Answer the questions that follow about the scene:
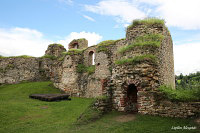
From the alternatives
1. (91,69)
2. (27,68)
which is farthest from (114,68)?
(27,68)

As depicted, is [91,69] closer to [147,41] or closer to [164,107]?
[147,41]

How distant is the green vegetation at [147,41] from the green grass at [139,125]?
413cm

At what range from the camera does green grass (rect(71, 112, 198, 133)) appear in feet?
19.7

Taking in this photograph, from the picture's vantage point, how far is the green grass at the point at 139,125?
6004 millimetres

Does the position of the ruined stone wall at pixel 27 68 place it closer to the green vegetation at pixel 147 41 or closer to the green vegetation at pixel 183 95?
the green vegetation at pixel 147 41

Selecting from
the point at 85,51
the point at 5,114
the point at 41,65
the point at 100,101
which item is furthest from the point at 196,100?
→ the point at 41,65

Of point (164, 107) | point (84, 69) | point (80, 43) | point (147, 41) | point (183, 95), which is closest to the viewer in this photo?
point (183, 95)

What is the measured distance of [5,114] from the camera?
9.02 metres

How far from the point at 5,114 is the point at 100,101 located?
5657 mm

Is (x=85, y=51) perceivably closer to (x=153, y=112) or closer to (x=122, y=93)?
(x=122, y=93)

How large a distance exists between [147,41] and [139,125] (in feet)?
17.1

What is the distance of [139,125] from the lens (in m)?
6.62

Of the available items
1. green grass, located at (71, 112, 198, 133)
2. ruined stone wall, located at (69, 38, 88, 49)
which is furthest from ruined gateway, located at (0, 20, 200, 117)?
ruined stone wall, located at (69, 38, 88, 49)

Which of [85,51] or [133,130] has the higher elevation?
[85,51]
